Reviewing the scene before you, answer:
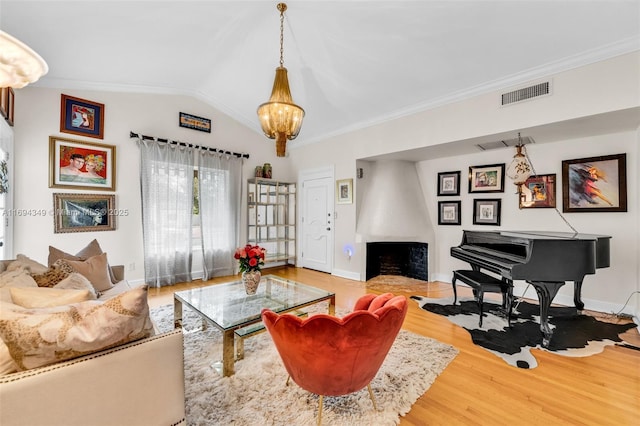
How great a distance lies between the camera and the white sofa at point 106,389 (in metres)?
0.88

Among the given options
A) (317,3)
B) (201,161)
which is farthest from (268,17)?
(201,161)

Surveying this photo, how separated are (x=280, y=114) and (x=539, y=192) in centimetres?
362

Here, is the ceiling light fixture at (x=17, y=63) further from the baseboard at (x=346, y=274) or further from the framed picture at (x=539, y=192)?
the framed picture at (x=539, y=192)

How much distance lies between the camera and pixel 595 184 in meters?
3.26

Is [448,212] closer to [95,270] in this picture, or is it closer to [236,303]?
[236,303]

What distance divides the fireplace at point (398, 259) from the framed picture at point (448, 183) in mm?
967

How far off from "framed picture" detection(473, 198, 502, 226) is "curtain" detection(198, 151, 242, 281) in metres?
4.07

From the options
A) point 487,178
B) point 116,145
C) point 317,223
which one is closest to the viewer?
point 116,145

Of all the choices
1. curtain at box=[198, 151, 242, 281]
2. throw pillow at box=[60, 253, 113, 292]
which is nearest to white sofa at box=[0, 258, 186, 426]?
throw pillow at box=[60, 253, 113, 292]

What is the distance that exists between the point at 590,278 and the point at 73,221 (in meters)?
6.75

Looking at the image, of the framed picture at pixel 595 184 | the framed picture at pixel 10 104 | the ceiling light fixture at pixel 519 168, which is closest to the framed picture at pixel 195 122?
the framed picture at pixel 10 104

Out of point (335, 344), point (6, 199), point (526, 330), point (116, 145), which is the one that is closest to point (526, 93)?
point (526, 330)

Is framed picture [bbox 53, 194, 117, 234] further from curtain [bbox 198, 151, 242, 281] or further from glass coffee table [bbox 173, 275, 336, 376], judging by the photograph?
glass coffee table [bbox 173, 275, 336, 376]

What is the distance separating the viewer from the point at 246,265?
8.42 ft
